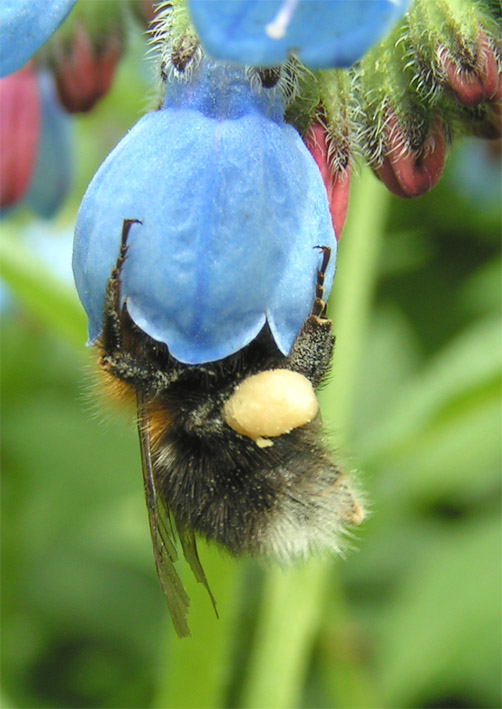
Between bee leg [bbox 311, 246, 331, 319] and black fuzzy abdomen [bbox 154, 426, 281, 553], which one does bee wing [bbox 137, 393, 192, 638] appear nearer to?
black fuzzy abdomen [bbox 154, 426, 281, 553]

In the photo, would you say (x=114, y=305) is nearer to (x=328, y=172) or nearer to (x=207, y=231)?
(x=207, y=231)

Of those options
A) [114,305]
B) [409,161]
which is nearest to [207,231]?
[114,305]

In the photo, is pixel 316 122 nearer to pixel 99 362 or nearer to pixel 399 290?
pixel 99 362

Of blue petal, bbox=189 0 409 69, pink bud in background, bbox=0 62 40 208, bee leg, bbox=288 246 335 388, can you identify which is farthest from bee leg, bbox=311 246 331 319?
pink bud in background, bbox=0 62 40 208

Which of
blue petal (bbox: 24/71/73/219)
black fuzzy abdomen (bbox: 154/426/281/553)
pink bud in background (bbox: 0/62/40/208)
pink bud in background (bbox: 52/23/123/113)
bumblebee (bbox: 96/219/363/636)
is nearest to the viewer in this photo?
bumblebee (bbox: 96/219/363/636)

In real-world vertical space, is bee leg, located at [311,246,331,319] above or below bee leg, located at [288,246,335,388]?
above

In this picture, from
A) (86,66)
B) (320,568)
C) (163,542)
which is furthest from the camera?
(320,568)
